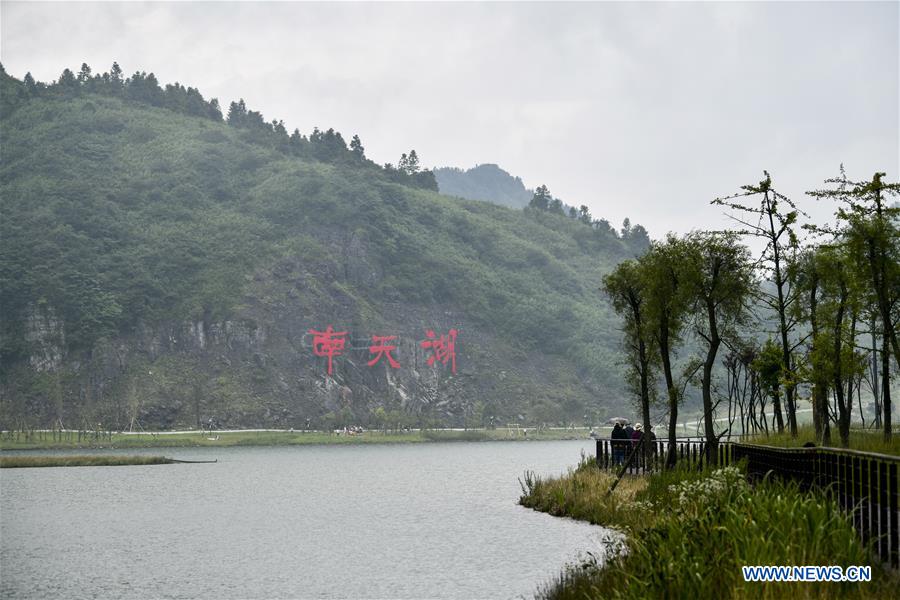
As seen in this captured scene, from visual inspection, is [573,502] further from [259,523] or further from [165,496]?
[165,496]

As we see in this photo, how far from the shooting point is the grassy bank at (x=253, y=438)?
141 meters

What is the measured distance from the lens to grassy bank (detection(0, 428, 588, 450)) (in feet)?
461

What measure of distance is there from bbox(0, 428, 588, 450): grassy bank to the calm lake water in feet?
186

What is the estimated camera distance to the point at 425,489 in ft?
227

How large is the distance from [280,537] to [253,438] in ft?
374

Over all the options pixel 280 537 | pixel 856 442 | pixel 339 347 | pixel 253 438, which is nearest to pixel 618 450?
pixel 856 442

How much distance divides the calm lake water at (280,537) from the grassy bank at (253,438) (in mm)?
56679

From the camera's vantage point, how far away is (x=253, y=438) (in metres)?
155

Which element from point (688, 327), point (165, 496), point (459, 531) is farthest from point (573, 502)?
point (165, 496)

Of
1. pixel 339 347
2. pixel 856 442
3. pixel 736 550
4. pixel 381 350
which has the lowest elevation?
pixel 856 442

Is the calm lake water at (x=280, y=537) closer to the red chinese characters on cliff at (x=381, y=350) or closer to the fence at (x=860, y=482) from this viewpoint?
the fence at (x=860, y=482)

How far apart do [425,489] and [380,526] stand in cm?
2294

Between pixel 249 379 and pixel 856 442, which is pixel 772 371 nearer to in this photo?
pixel 856 442

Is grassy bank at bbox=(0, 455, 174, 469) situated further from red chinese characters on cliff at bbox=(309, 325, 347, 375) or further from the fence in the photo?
the fence
